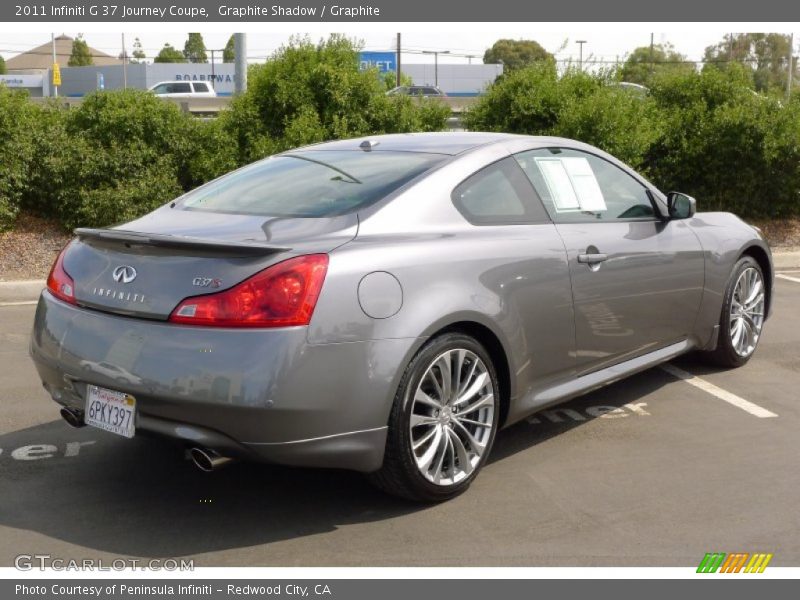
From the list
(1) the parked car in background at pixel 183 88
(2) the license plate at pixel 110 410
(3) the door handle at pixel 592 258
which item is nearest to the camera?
(2) the license plate at pixel 110 410

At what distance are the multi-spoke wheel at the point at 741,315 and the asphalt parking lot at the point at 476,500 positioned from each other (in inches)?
27.2

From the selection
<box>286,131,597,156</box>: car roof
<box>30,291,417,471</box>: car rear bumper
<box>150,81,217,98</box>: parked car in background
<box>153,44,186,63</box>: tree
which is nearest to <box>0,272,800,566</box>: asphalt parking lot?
<box>30,291,417,471</box>: car rear bumper

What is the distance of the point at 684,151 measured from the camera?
1262cm

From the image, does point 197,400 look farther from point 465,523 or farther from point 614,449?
point 614,449

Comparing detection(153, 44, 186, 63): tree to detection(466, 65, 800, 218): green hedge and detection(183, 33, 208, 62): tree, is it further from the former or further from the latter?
detection(466, 65, 800, 218): green hedge

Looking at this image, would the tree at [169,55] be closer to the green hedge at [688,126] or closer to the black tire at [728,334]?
the green hedge at [688,126]

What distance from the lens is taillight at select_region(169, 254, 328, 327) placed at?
376 centimetres

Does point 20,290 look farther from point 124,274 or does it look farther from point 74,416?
point 124,274

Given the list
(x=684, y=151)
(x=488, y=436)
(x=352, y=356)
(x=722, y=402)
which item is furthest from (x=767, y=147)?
(x=352, y=356)

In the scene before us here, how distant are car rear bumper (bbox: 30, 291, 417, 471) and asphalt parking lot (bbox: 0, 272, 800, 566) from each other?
40 centimetres

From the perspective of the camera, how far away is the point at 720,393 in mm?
6141

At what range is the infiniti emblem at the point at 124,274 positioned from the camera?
4035mm

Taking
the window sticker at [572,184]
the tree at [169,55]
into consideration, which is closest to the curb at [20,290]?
the window sticker at [572,184]

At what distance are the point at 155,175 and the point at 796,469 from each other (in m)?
8.35
